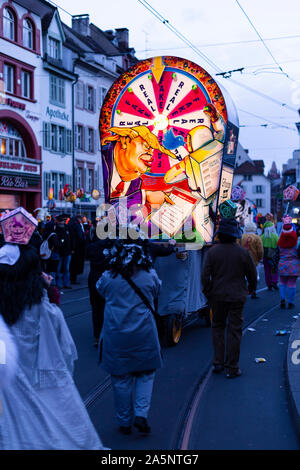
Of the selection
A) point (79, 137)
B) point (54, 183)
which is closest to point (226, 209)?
point (54, 183)

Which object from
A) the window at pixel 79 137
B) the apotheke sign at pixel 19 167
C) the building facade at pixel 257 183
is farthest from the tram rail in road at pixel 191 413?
the building facade at pixel 257 183

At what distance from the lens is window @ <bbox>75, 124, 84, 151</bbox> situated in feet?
122

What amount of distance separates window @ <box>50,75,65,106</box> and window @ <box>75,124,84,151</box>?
2538 millimetres

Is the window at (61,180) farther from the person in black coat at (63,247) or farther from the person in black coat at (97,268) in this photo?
the person in black coat at (97,268)

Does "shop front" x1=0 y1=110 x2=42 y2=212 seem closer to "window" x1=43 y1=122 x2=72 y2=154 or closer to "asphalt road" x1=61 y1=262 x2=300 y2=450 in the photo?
"window" x1=43 y1=122 x2=72 y2=154

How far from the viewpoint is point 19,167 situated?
30609mm

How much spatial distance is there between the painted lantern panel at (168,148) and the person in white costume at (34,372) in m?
5.04

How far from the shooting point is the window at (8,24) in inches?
1150

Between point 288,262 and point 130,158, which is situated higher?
point 130,158

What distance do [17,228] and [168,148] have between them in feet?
17.3

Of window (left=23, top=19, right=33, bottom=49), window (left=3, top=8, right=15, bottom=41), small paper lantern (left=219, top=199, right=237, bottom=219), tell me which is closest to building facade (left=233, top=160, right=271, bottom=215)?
window (left=23, top=19, right=33, bottom=49)

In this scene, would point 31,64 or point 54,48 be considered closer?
point 31,64

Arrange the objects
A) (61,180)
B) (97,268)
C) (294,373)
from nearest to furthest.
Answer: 1. (294,373)
2. (97,268)
3. (61,180)

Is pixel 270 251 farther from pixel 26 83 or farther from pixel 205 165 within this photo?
pixel 26 83
